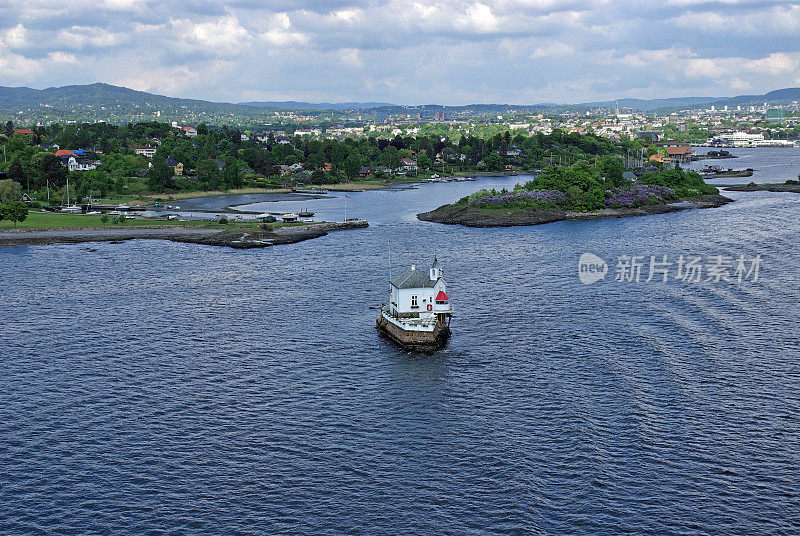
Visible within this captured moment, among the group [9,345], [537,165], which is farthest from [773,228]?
[537,165]

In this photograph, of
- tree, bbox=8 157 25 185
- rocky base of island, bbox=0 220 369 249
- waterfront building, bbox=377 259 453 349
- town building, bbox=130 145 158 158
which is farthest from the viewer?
town building, bbox=130 145 158 158

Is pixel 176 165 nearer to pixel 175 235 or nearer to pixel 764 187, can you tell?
pixel 175 235

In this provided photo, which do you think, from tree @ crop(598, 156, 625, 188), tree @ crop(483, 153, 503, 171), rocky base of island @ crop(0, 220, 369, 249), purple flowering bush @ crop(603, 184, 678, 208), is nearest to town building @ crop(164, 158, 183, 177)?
rocky base of island @ crop(0, 220, 369, 249)

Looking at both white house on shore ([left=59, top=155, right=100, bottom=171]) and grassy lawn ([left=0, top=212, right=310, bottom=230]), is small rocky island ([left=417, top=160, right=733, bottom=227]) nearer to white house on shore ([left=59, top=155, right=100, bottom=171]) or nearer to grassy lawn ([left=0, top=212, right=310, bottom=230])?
grassy lawn ([left=0, top=212, right=310, bottom=230])

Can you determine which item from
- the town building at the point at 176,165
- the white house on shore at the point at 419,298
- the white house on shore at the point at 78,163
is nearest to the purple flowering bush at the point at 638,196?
the white house on shore at the point at 419,298

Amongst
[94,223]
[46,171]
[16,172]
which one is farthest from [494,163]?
[94,223]

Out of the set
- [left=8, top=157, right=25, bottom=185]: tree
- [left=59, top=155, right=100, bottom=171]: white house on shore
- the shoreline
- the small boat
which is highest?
[left=59, top=155, right=100, bottom=171]: white house on shore

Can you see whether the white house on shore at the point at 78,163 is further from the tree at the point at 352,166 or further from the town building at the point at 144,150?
the tree at the point at 352,166
